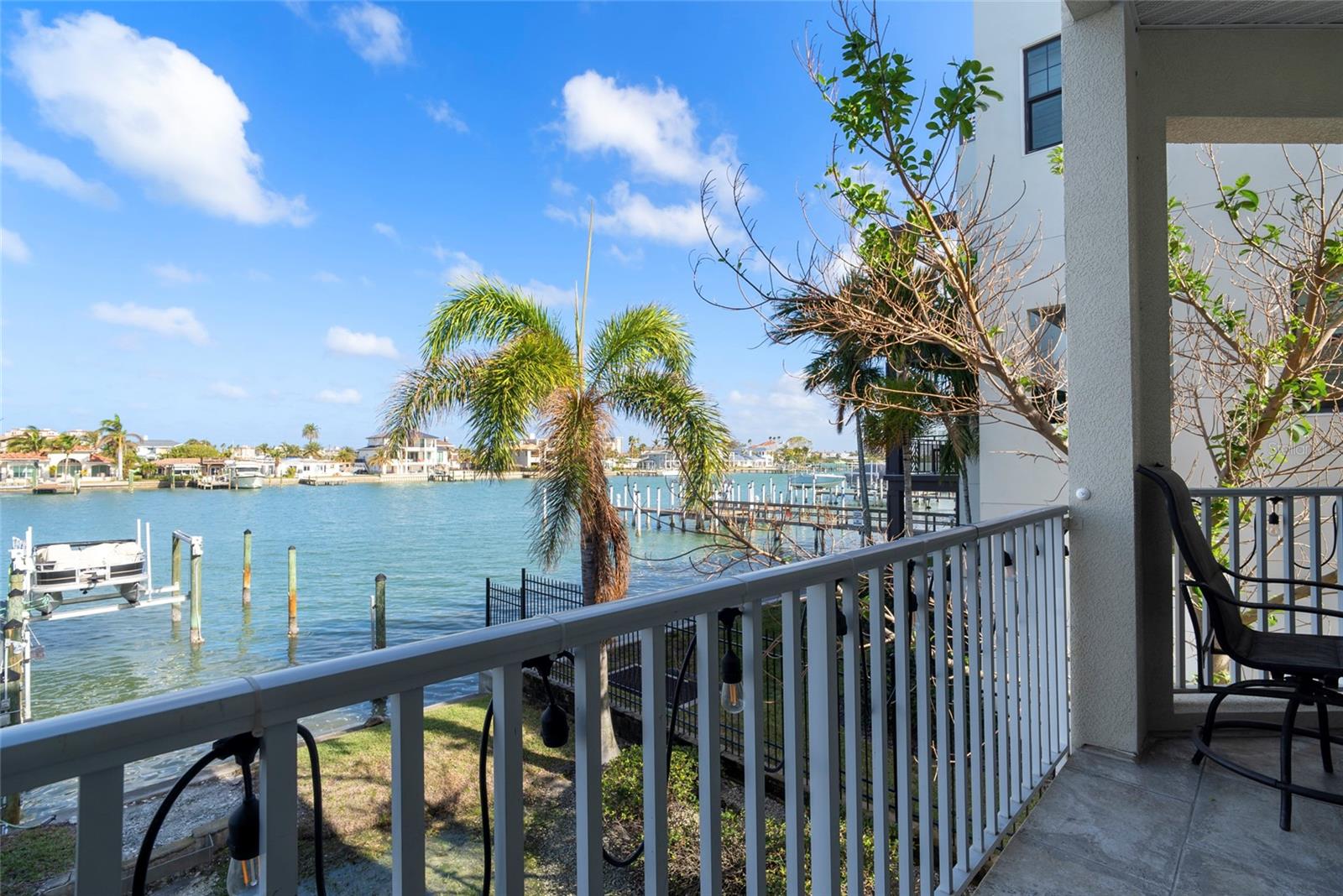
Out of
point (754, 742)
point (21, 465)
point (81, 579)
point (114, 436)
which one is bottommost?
point (81, 579)

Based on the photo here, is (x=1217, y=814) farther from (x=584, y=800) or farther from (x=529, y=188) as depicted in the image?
(x=529, y=188)


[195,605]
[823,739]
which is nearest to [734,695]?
[823,739]

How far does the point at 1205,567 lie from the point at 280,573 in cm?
2640

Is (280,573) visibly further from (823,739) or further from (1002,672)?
(823,739)

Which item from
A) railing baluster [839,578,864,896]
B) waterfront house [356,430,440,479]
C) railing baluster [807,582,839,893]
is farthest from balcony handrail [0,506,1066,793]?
waterfront house [356,430,440,479]

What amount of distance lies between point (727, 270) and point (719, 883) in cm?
380

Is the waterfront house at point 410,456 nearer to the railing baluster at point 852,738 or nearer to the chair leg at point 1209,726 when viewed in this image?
the railing baluster at point 852,738

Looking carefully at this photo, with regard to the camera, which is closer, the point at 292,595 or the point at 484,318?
the point at 484,318

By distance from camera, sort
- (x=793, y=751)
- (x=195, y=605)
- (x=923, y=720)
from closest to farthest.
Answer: (x=793, y=751) → (x=923, y=720) → (x=195, y=605)

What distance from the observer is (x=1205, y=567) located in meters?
2.17

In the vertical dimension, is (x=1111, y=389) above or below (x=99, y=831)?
above

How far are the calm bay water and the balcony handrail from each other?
2.79 metres

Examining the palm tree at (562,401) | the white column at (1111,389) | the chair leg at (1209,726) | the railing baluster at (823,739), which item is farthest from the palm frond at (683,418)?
the railing baluster at (823,739)

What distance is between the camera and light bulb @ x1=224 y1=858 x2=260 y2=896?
60 centimetres
